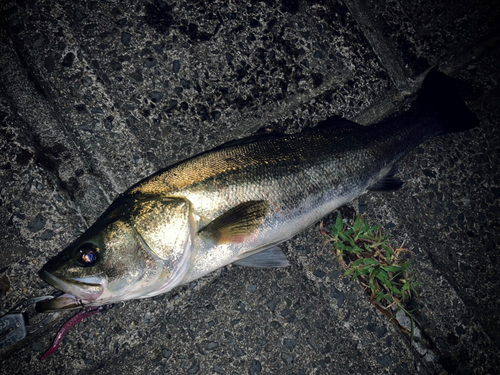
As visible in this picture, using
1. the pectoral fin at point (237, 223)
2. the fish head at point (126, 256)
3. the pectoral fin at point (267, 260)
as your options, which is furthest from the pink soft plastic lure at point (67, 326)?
the pectoral fin at point (267, 260)

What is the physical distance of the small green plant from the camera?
2.56m

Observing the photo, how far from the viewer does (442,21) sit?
3.12 m

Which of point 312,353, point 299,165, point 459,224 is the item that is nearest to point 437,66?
point 459,224

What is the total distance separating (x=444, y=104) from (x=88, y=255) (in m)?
3.33

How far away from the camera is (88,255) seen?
6.04 ft

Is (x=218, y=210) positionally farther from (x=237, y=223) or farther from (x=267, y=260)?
(x=267, y=260)

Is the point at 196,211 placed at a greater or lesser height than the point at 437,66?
lesser

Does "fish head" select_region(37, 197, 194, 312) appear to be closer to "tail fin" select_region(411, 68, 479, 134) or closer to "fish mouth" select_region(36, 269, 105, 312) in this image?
"fish mouth" select_region(36, 269, 105, 312)

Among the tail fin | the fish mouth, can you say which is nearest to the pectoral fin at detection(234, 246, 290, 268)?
the fish mouth

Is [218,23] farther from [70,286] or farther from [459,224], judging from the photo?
[459,224]

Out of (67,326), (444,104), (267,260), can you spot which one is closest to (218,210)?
(267,260)

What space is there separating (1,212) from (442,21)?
455cm

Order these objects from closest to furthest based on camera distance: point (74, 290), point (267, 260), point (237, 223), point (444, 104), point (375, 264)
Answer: point (74, 290) < point (237, 223) < point (267, 260) < point (375, 264) < point (444, 104)

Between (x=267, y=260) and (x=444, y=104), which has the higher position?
(x=444, y=104)
